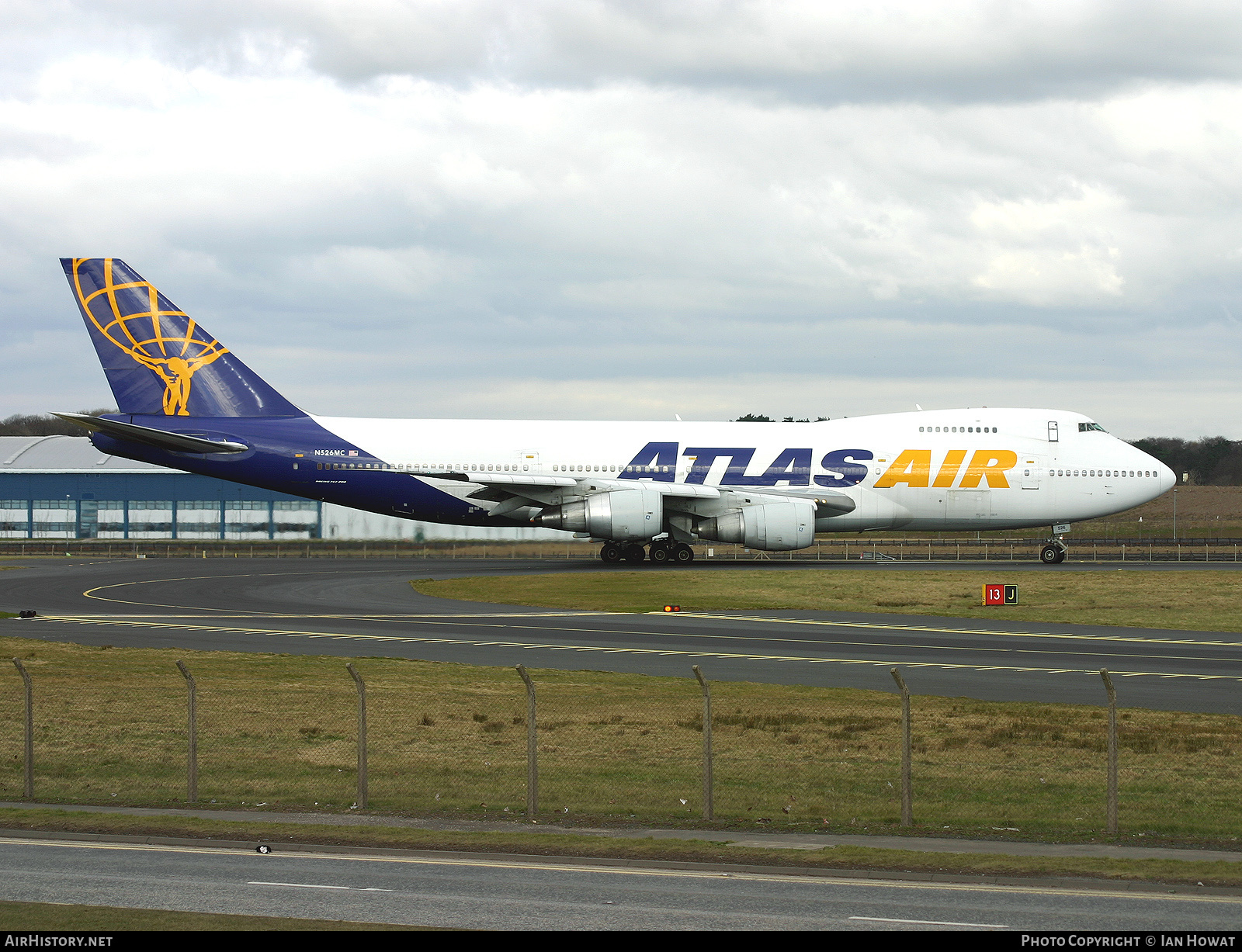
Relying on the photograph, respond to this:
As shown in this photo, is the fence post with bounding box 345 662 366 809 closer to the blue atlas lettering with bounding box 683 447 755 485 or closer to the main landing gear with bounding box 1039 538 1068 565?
the blue atlas lettering with bounding box 683 447 755 485

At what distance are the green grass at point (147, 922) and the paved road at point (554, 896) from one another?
7.2 inches

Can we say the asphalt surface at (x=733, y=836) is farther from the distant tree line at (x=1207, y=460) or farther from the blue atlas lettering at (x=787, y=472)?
the distant tree line at (x=1207, y=460)

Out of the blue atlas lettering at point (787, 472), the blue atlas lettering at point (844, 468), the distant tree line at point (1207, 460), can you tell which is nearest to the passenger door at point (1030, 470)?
the blue atlas lettering at point (844, 468)

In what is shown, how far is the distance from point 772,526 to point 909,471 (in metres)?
6.57

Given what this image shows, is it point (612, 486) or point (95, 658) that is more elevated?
point (612, 486)

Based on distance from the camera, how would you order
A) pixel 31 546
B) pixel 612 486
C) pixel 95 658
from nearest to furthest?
pixel 95 658 → pixel 612 486 → pixel 31 546

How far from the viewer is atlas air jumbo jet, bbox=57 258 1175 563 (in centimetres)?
4719

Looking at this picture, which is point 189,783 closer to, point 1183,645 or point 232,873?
point 232,873

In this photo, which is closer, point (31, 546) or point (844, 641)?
point (844, 641)

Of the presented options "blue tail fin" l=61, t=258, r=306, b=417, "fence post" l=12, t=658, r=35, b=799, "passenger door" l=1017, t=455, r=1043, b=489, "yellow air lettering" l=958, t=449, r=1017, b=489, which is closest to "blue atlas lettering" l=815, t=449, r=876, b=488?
"yellow air lettering" l=958, t=449, r=1017, b=489

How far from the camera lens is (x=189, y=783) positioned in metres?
14.2

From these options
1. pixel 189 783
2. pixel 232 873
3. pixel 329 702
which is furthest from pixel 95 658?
pixel 232 873

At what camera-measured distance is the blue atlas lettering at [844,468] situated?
4847 cm
